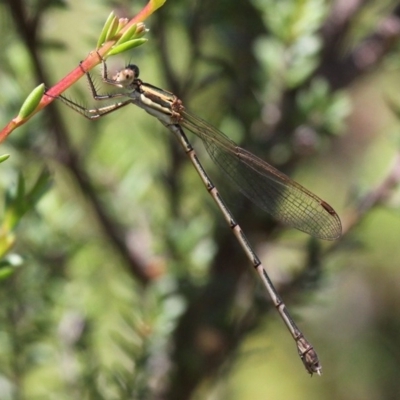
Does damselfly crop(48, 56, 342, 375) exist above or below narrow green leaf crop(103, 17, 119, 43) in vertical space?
above

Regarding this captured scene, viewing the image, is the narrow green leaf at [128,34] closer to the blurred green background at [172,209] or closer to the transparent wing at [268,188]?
the blurred green background at [172,209]

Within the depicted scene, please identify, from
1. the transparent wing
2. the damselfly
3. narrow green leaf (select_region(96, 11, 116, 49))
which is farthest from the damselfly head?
narrow green leaf (select_region(96, 11, 116, 49))

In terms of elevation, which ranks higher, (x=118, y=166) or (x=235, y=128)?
(x=118, y=166)

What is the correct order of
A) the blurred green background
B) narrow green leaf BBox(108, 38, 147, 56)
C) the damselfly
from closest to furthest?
narrow green leaf BBox(108, 38, 147, 56), the blurred green background, the damselfly

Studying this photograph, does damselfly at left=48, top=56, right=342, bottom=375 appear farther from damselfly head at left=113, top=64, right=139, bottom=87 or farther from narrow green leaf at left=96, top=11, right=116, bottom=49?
narrow green leaf at left=96, top=11, right=116, bottom=49

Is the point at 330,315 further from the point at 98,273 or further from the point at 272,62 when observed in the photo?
the point at 272,62

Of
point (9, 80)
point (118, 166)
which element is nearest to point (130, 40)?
point (9, 80)

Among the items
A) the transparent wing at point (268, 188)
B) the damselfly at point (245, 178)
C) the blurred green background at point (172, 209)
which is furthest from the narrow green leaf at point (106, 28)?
the transparent wing at point (268, 188)

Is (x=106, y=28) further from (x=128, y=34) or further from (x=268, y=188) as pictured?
(x=268, y=188)
